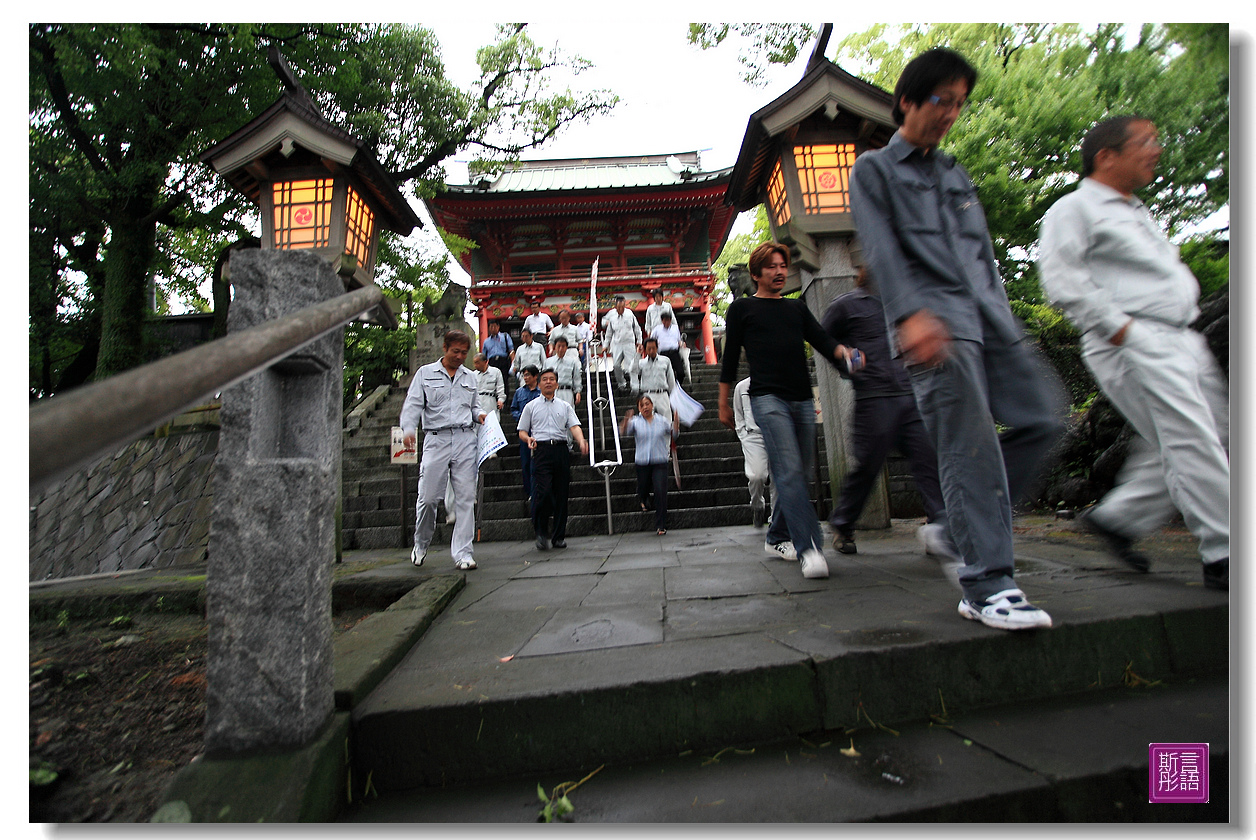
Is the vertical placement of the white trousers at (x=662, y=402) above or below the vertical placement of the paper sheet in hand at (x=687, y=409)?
above

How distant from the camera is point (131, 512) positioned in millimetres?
8617

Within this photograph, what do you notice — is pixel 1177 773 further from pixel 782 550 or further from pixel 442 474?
pixel 442 474

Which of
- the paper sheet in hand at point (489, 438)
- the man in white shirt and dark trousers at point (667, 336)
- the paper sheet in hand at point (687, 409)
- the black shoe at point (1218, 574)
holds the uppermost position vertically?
the man in white shirt and dark trousers at point (667, 336)

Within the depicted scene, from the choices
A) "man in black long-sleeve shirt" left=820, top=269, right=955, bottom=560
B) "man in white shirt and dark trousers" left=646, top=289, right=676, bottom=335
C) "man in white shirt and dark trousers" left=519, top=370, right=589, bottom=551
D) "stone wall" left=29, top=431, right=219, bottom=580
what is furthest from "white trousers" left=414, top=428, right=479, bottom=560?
"man in white shirt and dark trousers" left=646, top=289, right=676, bottom=335

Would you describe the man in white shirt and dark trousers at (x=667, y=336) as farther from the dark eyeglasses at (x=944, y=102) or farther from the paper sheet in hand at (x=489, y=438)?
the dark eyeglasses at (x=944, y=102)

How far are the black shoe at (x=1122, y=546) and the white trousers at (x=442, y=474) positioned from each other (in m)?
3.80

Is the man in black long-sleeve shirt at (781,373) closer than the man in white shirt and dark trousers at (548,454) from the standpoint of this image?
Yes

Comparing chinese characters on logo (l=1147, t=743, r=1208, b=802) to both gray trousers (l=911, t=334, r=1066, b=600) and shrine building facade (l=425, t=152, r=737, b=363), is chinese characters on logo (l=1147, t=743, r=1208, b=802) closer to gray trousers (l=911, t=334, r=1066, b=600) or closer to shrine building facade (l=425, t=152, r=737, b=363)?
gray trousers (l=911, t=334, r=1066, b=600)

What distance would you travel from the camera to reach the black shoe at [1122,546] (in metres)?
2.26

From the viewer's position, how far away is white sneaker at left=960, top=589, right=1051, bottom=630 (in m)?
1.63

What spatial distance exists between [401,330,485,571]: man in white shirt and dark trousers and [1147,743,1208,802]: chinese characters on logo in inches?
160

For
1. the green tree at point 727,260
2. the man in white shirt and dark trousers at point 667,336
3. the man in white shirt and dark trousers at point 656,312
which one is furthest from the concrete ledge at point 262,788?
the green tree at point 727,260

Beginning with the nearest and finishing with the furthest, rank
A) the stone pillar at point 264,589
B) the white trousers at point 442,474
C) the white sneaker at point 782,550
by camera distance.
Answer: the stone pillar at point 264,589
the white sneaker at point 782,550
the white trousers at point 442,474

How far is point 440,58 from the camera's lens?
1056 cm
